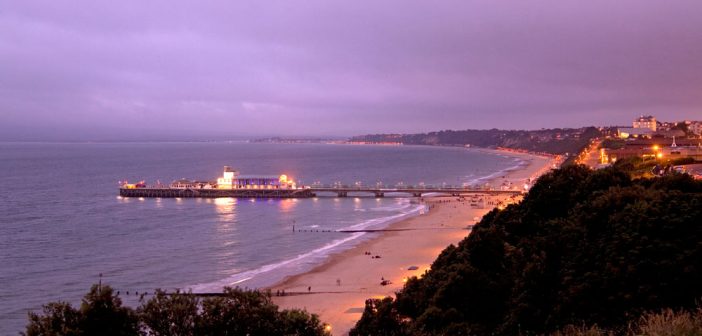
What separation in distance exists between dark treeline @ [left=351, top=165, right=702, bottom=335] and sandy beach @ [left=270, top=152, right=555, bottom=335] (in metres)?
7.96

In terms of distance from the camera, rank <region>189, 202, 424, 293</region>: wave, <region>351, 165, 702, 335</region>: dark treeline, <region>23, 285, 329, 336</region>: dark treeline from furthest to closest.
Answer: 1. <region>189, 202, 424, 293</region>: wave
2. <region>351, 165, 702, 335</region>: dark treeline
3. <region>23, 285, 329, 336</region>: dark treeline

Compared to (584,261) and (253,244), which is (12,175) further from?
(584,261)


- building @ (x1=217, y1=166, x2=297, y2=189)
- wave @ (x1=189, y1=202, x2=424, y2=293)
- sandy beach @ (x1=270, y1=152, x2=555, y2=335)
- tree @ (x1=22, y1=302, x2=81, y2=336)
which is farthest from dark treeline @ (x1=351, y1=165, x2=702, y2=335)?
building @ (x1=217, y1=166, x2=297, y2=189)

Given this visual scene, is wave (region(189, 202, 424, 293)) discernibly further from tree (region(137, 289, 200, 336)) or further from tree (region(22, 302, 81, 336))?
tree (region(22, 302, 81, 336))

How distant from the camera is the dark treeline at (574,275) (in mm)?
13336

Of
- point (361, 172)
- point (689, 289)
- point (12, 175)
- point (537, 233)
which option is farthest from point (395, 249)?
point (12, 175)

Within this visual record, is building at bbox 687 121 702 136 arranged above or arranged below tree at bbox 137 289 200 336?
above

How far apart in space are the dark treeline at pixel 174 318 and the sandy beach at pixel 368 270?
12.9 m

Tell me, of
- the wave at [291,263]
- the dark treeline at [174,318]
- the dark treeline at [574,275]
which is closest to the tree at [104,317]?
the dark treeline at [174,318]

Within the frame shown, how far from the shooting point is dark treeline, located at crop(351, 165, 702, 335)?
13.3 m

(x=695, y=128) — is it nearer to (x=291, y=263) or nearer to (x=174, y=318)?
(x=291, y=263)

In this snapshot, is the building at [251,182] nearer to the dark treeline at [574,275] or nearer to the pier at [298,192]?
the pier at [298,192]

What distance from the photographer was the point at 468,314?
1548 cm

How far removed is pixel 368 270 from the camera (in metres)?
35.8
